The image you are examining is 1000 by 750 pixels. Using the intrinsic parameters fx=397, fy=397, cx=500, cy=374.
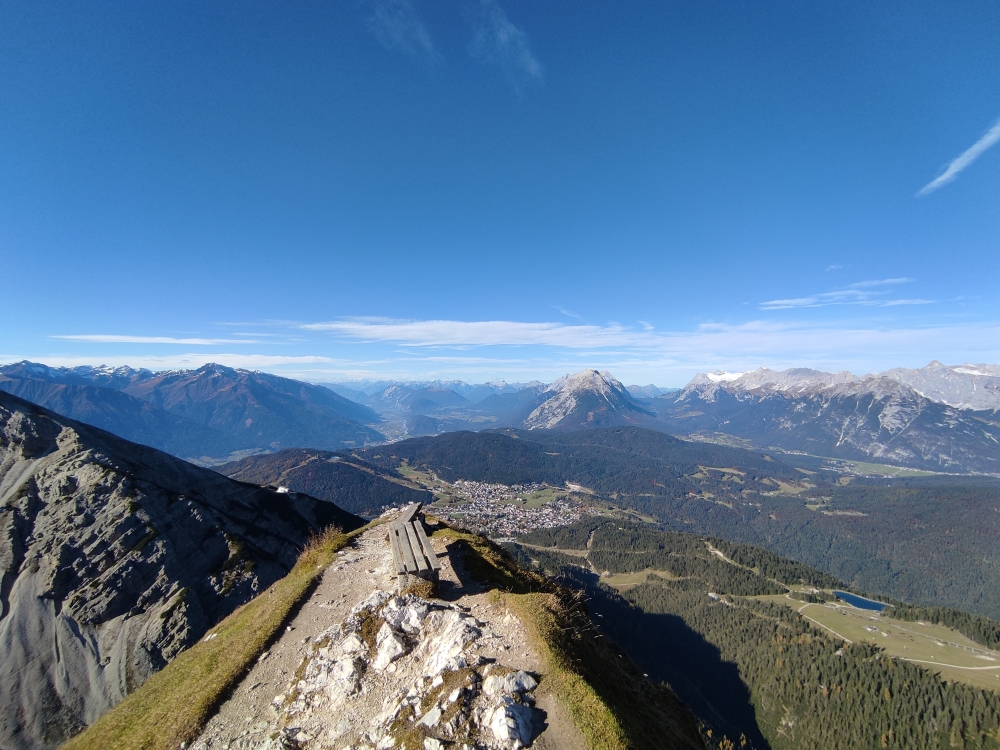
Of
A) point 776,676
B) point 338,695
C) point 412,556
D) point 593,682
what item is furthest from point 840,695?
point 338,695

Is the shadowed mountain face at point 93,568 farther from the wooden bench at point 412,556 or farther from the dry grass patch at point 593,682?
the dry grass patch at point 593,682

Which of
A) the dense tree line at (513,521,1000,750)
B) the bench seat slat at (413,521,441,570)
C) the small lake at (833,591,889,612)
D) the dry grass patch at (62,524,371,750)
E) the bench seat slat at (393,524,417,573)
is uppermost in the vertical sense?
the bench seat slat at (413,521,441,570)

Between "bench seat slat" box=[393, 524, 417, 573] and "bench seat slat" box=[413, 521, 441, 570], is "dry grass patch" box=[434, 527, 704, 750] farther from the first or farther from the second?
"bench seat slat" box=[393, 524, 417, 573]

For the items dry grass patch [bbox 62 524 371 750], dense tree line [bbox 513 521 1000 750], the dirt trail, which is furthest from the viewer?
dense tree line [bbox 513 521 1000 750]

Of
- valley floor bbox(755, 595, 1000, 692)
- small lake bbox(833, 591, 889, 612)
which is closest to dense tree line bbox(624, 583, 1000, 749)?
valley floor bbox(755, 595, 1000, 692)

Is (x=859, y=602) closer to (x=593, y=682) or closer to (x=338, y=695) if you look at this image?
(x=593, y=682)

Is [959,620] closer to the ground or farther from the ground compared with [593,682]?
closer to the ground
